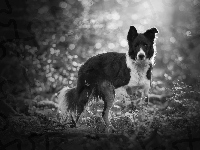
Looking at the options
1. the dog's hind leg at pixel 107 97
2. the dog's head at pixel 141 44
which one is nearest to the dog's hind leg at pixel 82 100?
the dog's hind leg at pixel 107 97

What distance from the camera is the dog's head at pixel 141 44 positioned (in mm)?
6070

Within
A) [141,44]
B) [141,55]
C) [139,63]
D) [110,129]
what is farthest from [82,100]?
[141,44]

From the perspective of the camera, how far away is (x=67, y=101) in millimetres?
6766

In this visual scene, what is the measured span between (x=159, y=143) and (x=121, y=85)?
5.72 feet

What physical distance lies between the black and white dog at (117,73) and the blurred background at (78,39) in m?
2.87

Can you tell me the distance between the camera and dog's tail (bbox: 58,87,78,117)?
6.60 metres

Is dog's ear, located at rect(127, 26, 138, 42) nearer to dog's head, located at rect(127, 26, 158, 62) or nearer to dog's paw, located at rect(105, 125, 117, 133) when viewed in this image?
dog's head, located at rect(127, 26, 158, 62)

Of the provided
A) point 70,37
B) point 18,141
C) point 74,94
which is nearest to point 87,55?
point 70,37

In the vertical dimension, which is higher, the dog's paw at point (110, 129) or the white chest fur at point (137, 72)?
the white chest fur at point (137, 72)

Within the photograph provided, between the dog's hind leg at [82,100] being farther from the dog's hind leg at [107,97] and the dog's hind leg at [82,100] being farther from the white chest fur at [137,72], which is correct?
the white chest fur at [137,72]

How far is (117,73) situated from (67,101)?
4.73 ft

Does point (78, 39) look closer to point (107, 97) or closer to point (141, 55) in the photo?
point (107, 97)

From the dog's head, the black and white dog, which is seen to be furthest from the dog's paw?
the dog's head

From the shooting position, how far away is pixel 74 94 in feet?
21.9
